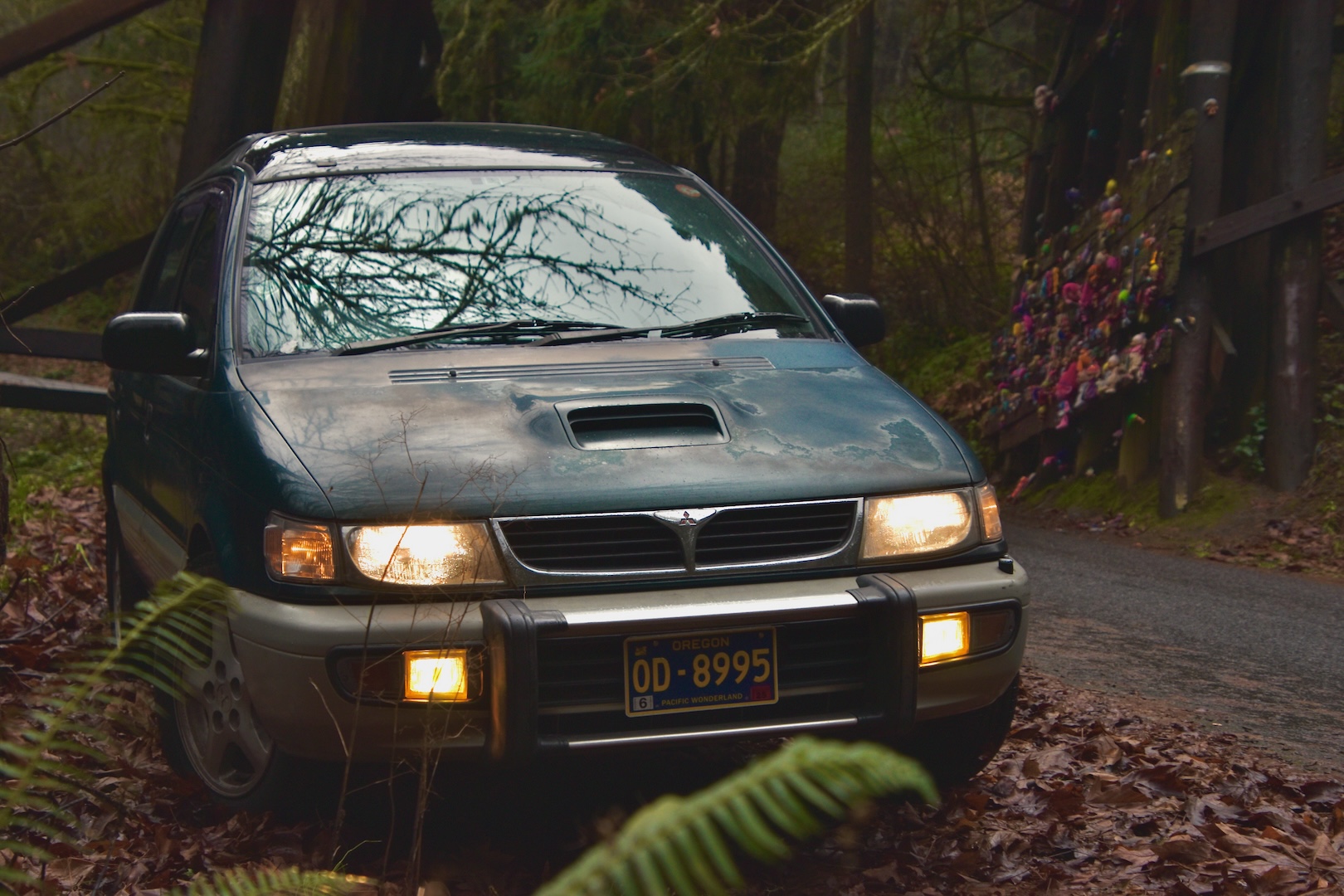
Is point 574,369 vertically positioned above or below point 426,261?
below

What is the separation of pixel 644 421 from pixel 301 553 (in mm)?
878

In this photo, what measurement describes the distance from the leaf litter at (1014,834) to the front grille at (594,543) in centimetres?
77

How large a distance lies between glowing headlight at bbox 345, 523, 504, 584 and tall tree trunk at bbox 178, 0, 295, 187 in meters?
5.83

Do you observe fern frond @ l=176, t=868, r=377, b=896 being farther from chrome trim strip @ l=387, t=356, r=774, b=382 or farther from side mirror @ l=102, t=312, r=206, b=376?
side mirror @ l=102, t=312, r=206, b=376

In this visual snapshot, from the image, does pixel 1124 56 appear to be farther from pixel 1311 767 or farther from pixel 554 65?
pixel 1311 767

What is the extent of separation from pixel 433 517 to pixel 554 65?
45.2ft

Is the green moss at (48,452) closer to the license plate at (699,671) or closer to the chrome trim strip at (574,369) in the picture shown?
the chrome trim strip at (574,369)

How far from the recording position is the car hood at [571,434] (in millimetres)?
3096

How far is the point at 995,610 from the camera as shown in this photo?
336cm

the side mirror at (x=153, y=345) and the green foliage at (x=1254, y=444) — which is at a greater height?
the side mirror at (x=153, y=345)

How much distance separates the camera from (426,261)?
13.5ft

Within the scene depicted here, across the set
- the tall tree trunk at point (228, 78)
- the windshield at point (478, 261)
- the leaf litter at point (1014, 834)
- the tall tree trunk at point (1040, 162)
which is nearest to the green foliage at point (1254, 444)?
the tall tree trunk at point (1040, 162)

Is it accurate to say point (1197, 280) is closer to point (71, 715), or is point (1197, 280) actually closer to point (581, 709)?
point (581, 709)

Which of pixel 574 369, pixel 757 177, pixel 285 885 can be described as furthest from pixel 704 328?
pixel 757 177
